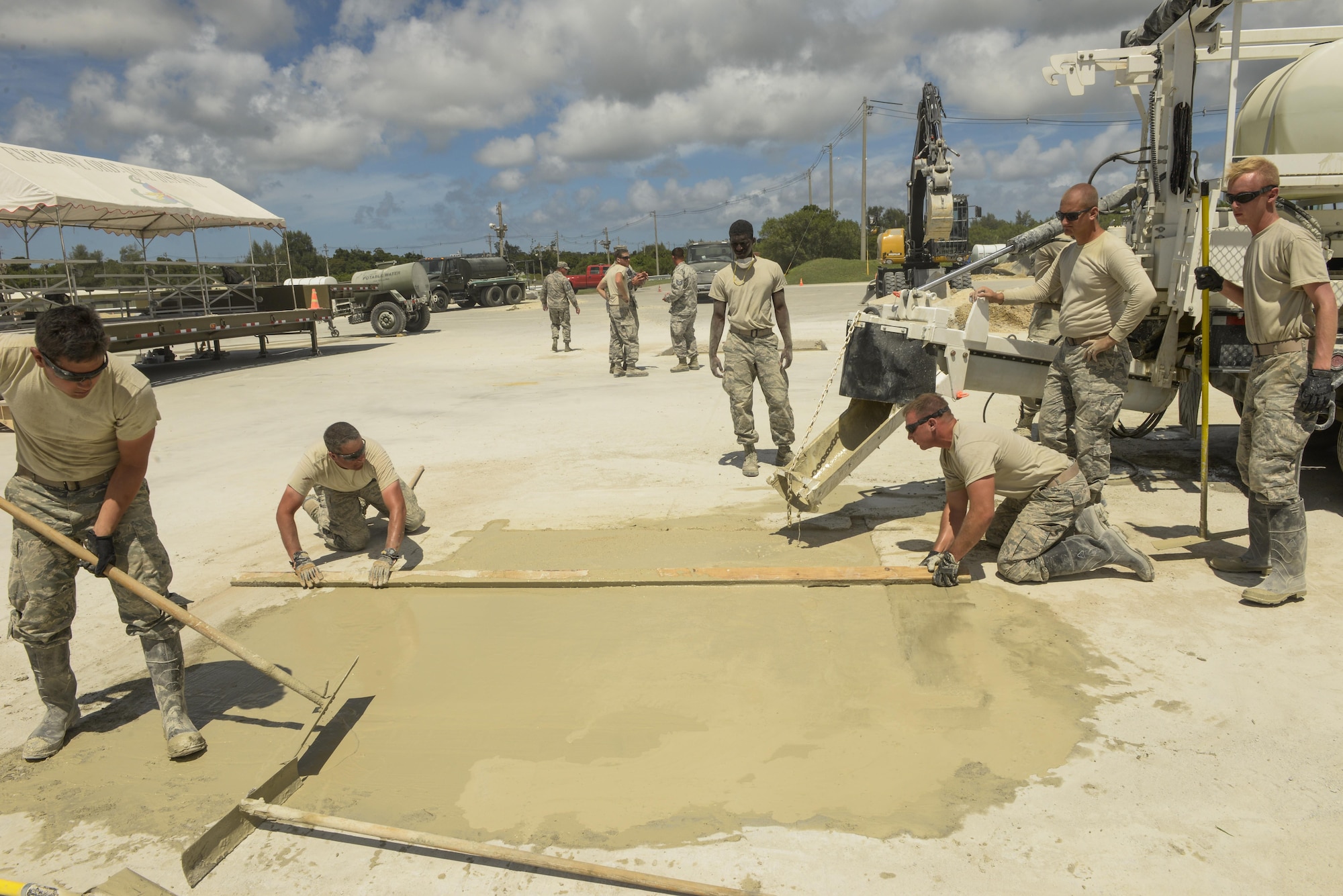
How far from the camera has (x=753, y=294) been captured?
6.37 m

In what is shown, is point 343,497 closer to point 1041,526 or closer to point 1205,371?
point 1041,526

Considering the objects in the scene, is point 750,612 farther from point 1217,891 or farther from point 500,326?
point 500,326

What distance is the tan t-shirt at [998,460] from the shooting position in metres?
4.18

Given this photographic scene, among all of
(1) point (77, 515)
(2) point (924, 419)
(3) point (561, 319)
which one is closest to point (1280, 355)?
(2) point (924, 419)

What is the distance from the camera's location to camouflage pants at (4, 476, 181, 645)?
325cm

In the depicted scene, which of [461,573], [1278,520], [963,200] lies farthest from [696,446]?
[963,200]

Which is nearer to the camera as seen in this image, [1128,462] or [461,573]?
[461,573]

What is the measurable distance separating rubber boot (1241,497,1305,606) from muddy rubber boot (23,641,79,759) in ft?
17.0

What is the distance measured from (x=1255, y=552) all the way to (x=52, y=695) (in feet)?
18.1

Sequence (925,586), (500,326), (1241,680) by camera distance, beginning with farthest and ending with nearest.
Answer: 1. (500,326)
2. (925,586)
3. (1241,680)

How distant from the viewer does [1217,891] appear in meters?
A: 2.32

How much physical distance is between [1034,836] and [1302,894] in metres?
0.66

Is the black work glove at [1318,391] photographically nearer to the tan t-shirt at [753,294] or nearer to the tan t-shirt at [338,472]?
the tan t-shirt at [753,294]

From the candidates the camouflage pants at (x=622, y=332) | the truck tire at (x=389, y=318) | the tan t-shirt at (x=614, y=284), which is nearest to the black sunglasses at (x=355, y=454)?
the camouflage pants at (x=622, y=332)
